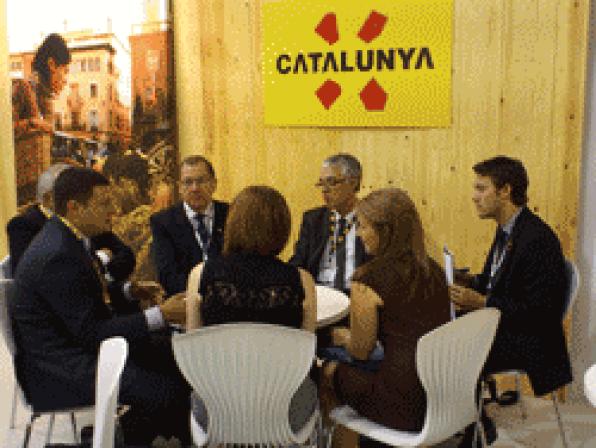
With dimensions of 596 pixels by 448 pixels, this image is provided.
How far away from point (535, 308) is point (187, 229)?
5.37 feet

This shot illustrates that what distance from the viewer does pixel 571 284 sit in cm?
300

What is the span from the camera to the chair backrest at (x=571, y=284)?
298 cm

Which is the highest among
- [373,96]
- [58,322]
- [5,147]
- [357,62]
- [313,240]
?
[357,62]

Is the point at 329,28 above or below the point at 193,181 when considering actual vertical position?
above

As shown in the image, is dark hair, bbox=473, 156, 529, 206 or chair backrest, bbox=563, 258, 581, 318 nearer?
chair backrest, bbox=563, 258, 581, 318

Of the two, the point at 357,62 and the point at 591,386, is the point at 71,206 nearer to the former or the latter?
the point at 591,386

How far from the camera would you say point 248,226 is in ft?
7.76

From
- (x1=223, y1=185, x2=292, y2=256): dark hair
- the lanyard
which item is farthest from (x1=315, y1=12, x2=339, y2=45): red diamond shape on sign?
(x1=223, y1=185, x2=292, y2=256): dark hair

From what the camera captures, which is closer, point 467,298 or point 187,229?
point 467,298

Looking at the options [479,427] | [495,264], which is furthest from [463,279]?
[479,427]

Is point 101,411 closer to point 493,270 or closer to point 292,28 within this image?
point 493,270

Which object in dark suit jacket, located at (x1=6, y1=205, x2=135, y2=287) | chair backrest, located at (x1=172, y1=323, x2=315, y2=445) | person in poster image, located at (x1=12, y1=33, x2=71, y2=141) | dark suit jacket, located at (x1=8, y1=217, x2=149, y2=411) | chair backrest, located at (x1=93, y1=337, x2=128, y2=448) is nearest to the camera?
chair backrest, located at (x1=93, y1=337, x2=128, y2=448)

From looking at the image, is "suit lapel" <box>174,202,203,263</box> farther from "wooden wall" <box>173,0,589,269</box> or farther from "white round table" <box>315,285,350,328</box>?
"wooden wall" <box>173,0,589,269</box>

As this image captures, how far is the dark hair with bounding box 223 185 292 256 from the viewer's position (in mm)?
2359
